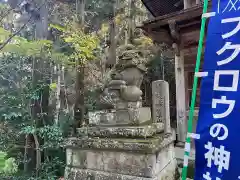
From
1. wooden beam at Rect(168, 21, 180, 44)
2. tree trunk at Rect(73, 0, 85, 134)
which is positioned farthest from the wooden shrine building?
tree trunk at Rect(73, 0, 85, 134)

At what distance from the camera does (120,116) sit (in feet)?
11.2

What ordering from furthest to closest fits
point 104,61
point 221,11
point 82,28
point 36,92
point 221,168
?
point 104,61, point 82,28, point 36,92, point 221,11, point 221,168

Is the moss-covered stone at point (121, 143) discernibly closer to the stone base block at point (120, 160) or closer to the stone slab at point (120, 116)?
the stone base block at point (120, 160)

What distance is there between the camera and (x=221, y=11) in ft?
6.40

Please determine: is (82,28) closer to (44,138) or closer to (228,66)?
(44,138)

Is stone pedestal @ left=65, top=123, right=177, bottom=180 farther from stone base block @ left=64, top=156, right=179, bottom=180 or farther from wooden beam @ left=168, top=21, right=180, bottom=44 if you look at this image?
wooden beam @ left=168, top=21, right=180, bottom=44

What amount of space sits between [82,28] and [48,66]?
6.56ft

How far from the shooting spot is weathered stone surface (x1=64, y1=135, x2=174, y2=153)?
114 inches

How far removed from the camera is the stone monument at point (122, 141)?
2.99m

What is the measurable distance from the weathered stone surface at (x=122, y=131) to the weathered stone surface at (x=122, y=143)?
85mm

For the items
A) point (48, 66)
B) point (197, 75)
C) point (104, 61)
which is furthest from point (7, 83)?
point (197, 75)

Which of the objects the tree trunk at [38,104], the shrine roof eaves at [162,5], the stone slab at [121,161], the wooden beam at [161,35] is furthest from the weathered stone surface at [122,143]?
the shrine roof eaves at [162,5]

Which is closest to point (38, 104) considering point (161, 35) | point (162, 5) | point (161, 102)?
point (161, 102)

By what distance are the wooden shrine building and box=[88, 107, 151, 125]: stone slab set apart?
333 centimetres
